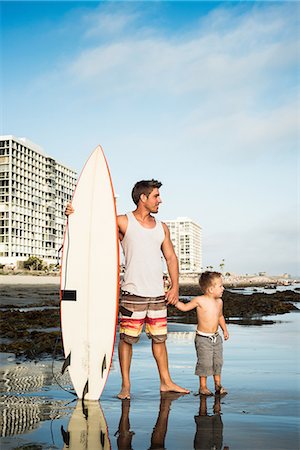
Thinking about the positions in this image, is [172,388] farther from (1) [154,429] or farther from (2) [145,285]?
(1) [154,429]

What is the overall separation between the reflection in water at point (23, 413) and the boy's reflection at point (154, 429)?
527 millimetres

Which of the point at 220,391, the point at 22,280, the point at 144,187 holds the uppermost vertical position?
the point at 144,187

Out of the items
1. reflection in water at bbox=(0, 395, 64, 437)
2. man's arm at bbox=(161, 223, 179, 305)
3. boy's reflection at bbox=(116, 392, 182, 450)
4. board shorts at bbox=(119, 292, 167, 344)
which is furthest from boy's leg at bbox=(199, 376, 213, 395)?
reflection in water at bbox=(0, 395, 64, 437)

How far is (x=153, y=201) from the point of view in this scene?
535 cm

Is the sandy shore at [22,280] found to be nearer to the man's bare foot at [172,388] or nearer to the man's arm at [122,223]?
the man's arm at [122,223]

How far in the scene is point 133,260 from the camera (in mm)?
5180

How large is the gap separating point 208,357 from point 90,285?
4.28ft

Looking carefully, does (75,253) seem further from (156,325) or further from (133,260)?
(156,325)

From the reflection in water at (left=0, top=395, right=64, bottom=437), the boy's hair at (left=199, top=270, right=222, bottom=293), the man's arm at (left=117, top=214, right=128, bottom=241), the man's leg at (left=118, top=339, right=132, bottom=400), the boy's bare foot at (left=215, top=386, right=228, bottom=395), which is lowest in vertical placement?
the boy's bare foot at (left=215, top=386, right=228, bottom=395)

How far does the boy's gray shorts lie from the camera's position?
5090 mm

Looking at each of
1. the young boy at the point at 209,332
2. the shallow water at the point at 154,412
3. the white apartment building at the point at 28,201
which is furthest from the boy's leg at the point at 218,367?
the white apartment building at the point at 28,201

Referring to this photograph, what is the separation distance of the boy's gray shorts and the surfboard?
0.83 metres

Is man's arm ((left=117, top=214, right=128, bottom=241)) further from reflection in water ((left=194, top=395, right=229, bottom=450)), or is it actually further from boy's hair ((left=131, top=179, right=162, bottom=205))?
reflection in water ((left=194, top=395, right=229, bottom=450))

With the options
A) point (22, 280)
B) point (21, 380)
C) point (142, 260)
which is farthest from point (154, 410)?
point (22, 280)
